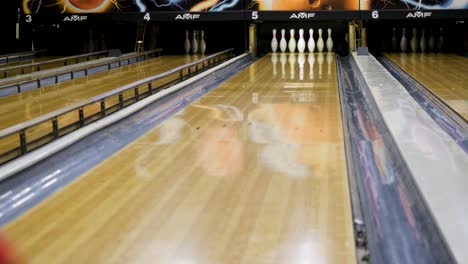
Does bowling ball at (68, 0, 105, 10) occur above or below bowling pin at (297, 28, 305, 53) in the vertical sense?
above

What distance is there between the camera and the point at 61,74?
6160 millimetres

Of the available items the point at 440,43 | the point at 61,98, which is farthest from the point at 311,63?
the point at 61,98

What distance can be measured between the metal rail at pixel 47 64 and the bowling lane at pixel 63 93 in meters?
0.70

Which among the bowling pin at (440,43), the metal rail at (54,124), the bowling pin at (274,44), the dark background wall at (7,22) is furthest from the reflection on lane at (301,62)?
the dark background wall at (7,22)

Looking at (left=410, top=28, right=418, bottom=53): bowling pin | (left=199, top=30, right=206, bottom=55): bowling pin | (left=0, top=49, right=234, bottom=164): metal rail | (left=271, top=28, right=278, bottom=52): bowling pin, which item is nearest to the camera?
(left=0, top=49, right=234, bottom=164): metal rail

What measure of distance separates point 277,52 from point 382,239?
720 centimetres

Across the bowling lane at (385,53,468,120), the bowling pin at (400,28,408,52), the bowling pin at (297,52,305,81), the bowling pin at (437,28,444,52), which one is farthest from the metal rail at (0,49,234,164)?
the bowling pin at (437,28,444,52)

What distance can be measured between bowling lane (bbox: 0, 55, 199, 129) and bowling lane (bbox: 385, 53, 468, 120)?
8.23ft

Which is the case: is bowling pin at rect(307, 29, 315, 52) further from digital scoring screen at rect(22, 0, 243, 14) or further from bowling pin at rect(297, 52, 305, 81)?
digital scoring screen at rect(22, 0, 243, 14)

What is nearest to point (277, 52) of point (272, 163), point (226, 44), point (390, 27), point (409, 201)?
point (226, 44)

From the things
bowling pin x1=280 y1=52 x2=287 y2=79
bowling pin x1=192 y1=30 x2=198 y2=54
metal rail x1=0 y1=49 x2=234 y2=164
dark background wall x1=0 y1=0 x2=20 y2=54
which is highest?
dark background wall x1=0 y1=0 x2=20 y2=54

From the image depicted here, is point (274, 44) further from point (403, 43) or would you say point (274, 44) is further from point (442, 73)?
point (442, 73)

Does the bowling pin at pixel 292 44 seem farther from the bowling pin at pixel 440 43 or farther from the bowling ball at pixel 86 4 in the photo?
the bowling ball at pixel 86 4

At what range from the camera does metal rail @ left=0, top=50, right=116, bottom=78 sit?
6496 mm
